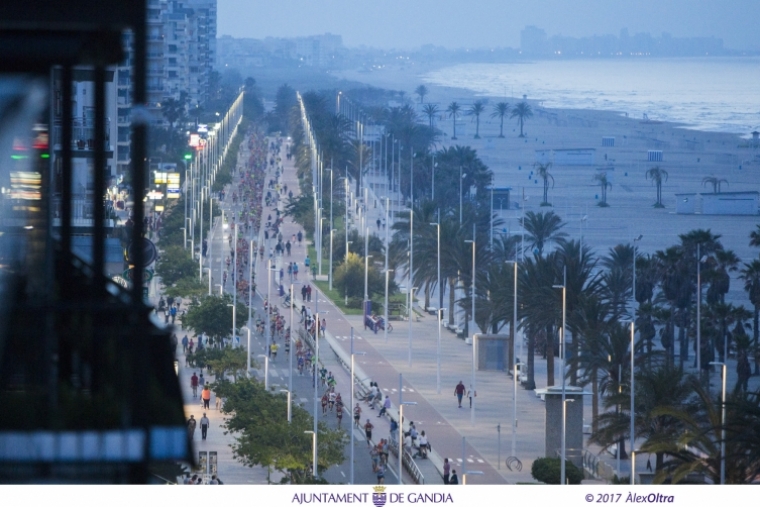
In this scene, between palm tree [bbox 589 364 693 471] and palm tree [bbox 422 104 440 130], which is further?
palm tree [bbox 422 104 440 130]

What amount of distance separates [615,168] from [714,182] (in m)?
19.2

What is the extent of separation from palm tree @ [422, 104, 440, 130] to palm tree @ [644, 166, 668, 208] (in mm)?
21340

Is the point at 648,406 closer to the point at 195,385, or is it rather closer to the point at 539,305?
the point at 539,305

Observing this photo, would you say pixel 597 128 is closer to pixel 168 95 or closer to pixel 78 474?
pixel 168 95

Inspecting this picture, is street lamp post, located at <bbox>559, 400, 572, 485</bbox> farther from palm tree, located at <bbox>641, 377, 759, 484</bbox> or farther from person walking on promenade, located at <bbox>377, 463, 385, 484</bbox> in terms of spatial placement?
person walking on promenade, located at <bbox>377, 463, 385, 484</bbox>

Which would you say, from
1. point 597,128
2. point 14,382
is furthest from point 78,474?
point 597,128

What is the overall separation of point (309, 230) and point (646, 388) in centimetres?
4277

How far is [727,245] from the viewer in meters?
59.2

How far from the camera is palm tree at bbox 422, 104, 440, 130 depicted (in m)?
109

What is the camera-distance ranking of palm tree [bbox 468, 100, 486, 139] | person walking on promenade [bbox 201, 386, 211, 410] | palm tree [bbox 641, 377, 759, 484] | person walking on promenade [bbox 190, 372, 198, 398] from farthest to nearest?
1. palm tree [bbox 468, 100, 486, 139]
2. person walking on promenade [bbox 190, 372, 198, 398]
3. person walking on promenade [bbox 201, 386, 211, 410]
4. palm tree [bbox 641, 377, 759, 484]

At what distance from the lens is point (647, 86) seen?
134m

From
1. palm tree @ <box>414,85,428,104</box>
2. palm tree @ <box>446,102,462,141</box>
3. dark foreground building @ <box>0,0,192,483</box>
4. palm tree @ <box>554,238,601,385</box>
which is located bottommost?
palm tree @ <box>554,238,601,385</box>

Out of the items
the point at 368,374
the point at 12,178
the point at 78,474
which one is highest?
the point at 12,178
